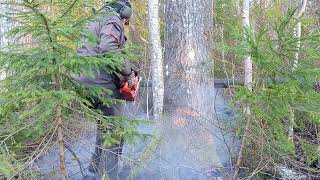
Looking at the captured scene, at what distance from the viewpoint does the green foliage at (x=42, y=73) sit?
2.55 meters

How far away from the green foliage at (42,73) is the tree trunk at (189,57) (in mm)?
1856

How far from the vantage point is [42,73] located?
2.80 meters

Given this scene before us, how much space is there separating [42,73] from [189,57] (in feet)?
7.60

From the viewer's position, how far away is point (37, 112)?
2.79 metres

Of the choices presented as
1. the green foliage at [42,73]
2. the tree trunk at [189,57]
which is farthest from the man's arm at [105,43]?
the green foliage at [42,73]

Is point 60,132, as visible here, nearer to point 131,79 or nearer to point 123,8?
point 131,79

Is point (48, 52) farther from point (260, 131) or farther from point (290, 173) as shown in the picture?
point (290, 173)

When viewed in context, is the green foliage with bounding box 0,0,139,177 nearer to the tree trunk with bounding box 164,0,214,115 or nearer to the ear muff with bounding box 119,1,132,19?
the ear muff with bounding box 119,1,132,19

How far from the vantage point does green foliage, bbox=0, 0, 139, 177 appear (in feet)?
8.37

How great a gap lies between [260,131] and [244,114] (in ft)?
0.62

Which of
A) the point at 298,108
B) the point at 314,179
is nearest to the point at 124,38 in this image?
the point at 298,108

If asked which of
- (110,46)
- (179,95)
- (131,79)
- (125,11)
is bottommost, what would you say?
(179,95)

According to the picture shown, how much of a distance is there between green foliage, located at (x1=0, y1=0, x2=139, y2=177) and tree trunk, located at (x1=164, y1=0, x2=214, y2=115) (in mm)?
1856

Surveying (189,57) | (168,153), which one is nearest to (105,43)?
(189,57)
